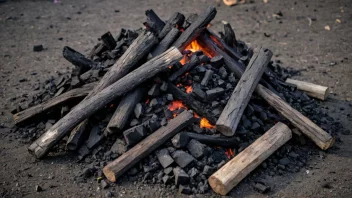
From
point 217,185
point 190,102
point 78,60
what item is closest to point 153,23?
point 78,60

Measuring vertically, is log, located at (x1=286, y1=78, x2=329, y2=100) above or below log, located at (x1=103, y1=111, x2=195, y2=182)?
below

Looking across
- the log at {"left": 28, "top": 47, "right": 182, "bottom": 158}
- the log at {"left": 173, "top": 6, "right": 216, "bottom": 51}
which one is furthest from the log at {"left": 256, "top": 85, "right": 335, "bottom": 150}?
the log at {"left": 28, "top": 47, "right": 182, "bottom": 158}

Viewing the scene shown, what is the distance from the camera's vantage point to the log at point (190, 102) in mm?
5391

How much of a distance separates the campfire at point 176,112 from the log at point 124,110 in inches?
0.7

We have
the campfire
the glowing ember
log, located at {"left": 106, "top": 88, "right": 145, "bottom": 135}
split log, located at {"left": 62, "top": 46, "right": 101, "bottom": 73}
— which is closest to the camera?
the campfire

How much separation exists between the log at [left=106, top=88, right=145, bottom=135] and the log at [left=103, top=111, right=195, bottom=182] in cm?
46

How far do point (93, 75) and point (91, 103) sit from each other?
106 cm

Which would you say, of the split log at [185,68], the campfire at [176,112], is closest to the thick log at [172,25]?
the campfire at [176,112]

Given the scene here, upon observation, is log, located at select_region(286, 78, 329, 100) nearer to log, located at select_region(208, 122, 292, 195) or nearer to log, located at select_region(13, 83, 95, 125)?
log, located at select_region(208, 122, 292, 195)

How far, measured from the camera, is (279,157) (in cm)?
525

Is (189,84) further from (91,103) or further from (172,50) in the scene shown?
(91,103)

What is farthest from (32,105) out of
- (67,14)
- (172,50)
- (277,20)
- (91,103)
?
(277,20)

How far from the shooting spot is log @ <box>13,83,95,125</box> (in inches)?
233

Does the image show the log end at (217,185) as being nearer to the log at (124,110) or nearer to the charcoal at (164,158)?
the charcoal at (164,158)
